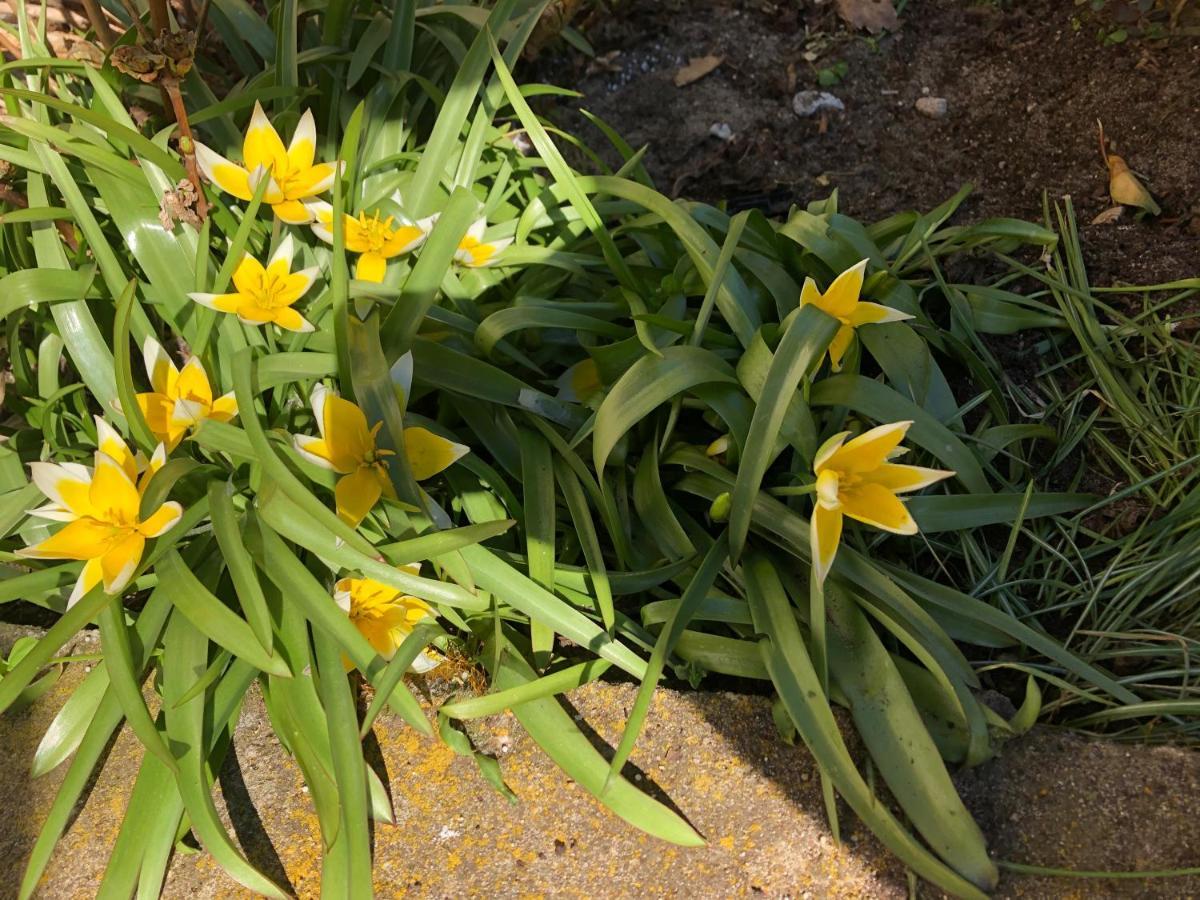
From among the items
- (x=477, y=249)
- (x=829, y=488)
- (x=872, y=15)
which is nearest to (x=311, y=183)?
(x=477, y=249)

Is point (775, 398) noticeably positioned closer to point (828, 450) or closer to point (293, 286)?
point (828, 450)

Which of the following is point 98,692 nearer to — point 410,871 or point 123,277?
point 410,871

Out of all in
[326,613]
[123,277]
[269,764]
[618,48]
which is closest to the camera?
[326,613]

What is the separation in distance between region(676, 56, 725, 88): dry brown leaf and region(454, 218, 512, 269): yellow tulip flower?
0.97 meters

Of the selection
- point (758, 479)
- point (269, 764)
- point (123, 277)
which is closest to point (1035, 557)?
point (758, 479)

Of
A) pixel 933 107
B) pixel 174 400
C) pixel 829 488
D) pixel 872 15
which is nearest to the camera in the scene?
pixel 829 488

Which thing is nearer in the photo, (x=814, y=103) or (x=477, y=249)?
(x=477, y=249)

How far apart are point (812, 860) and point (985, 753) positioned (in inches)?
10.4

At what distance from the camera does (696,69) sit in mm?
2160

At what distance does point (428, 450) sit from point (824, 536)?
532 mm

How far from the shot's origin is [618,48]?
7.32ft

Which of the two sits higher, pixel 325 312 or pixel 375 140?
pixel 375 140

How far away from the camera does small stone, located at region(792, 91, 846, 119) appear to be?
2023mm

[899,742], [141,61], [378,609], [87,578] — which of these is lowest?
[899,742]
